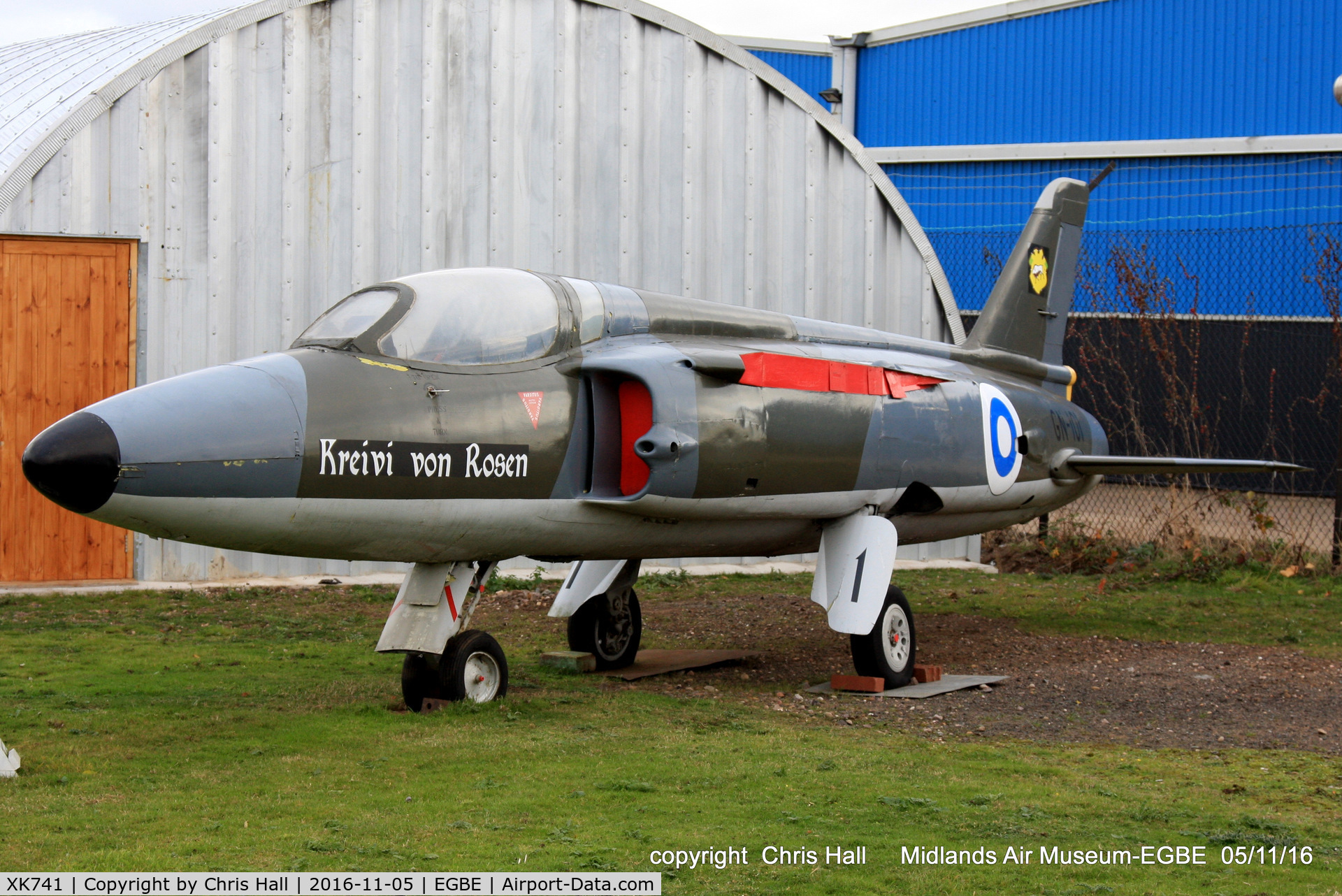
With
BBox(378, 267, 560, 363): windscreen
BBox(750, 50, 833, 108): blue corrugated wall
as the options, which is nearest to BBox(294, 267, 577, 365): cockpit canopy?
BBox(378, 267, 560, 363): windscreen

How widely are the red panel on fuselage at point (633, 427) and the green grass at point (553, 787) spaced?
1.41m

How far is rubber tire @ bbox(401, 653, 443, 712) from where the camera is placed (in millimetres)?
7637

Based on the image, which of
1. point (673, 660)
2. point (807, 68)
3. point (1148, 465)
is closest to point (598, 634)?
point (673, 660)

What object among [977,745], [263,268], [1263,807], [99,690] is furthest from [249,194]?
[1263,807]

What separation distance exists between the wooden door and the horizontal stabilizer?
874 cm

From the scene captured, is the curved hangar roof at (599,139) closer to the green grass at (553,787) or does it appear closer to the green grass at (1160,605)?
the green grass at (1160,605)

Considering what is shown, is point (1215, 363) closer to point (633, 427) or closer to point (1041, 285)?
point (1041, 285)

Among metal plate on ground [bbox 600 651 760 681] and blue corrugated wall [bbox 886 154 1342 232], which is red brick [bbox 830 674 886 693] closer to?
metal plate on ground [bbox 600 651 760 681]

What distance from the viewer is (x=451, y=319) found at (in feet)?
24.1

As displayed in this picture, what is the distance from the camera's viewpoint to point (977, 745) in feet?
24.3

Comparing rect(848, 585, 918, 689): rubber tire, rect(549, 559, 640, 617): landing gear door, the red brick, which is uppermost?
rect(549, 559, 640, 617): landing gear door

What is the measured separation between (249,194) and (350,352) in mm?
6790

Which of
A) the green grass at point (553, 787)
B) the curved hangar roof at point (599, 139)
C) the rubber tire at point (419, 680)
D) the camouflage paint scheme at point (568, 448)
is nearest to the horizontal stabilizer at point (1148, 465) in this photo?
the camouflage paint scheme at point (568, 448)

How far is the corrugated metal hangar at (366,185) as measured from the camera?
40.6ft
